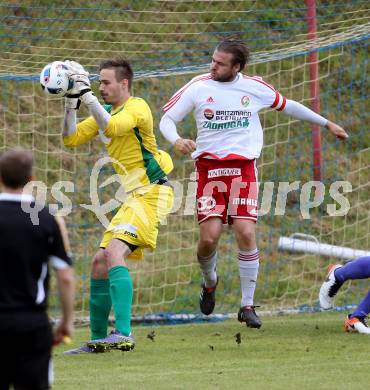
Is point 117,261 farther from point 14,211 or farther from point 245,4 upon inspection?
point 245,4

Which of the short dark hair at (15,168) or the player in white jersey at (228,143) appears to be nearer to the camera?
the short dark hair at (15,168)

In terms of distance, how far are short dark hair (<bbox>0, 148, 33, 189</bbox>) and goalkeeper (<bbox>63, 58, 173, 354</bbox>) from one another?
2.77 metres

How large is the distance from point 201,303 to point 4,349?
437cm

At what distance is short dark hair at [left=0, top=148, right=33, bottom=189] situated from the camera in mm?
4434

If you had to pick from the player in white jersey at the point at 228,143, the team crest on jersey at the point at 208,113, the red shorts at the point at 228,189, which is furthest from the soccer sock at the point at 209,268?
the team crest on jersey at the point at 208,113

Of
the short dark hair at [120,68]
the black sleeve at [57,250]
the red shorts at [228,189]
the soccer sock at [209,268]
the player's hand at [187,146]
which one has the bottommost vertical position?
the soccer sock at [209,268]

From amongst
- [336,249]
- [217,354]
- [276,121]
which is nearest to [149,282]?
[336,249]

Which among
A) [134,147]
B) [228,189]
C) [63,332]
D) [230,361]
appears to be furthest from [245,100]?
[63,332]

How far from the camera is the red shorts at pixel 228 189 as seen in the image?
7988 millimetres

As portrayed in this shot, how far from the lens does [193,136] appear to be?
12195 millimetres

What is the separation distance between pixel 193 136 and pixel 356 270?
4.41 meters

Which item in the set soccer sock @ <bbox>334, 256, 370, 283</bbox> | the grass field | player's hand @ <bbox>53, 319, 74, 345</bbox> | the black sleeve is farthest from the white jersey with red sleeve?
player's hand @ <bbox>53, 319, 74, 345</bbox>

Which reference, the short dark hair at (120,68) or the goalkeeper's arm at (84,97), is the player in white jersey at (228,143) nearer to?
the short dark hair at (120,68)

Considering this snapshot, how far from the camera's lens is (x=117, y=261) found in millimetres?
7273
